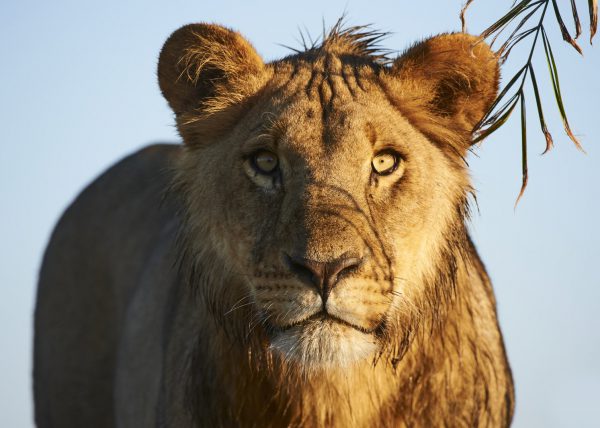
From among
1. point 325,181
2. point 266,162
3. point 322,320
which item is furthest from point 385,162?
point 322,320

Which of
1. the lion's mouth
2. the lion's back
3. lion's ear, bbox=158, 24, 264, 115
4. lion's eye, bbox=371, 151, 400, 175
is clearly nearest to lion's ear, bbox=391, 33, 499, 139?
lion's eye, bbox=371, 151, 400, 175

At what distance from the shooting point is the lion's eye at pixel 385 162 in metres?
4.86

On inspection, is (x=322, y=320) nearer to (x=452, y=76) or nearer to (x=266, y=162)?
(x=266, y=162)

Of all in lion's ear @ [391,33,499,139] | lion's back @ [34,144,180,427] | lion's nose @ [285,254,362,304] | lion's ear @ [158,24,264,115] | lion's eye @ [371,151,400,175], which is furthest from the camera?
lion's back @ [34,144,180,427]

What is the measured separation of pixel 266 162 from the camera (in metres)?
4.97

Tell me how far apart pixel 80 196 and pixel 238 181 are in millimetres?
4308

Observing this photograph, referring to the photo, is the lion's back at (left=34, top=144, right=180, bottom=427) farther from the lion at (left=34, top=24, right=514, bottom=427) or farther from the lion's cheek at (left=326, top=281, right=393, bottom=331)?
the lion's cheek at (left=326, top=281, right=393, bottom=331)

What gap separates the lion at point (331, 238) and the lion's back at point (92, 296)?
2309mm

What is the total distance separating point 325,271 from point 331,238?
0.15m

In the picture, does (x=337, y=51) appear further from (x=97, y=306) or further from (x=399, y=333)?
(x=97, y=306)

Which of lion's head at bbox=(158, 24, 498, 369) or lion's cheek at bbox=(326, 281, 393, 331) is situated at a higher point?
lion's head at bbox=(158, 24, 498, 369)

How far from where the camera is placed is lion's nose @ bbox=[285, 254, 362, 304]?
4.32m

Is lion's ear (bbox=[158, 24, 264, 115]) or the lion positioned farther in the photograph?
lion's ear (bbox=[158, 24, 264, 115])

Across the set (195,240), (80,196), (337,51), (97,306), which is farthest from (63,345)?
(337,51)
